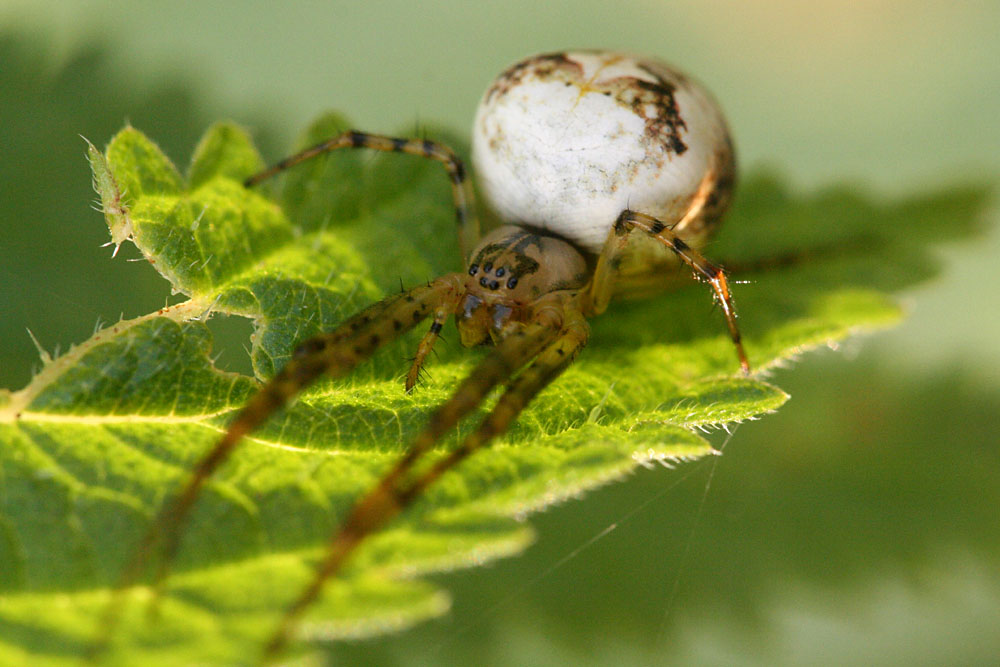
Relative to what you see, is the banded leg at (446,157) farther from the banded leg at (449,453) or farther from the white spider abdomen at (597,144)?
the banded leg at (449,453)

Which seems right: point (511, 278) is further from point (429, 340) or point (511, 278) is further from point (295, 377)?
point (295, 377)

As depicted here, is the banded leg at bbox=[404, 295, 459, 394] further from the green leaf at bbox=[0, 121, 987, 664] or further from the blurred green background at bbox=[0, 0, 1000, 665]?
the blurred green background at bbox=[0, 0, 1000, 665]

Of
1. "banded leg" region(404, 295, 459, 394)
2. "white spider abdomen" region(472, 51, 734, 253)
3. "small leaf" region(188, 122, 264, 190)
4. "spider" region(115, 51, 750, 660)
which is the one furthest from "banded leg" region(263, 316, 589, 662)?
"small leaf" region(188, 122, 264, 190)

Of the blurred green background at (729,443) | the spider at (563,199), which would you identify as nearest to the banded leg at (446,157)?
the spider at (563,199)

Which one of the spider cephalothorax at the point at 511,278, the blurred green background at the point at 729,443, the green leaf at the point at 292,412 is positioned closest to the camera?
Result: the green leaf at the point at 292,412

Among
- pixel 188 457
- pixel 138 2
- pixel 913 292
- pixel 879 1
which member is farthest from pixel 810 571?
pixel 138 2

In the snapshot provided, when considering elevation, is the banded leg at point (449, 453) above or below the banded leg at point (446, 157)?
below
